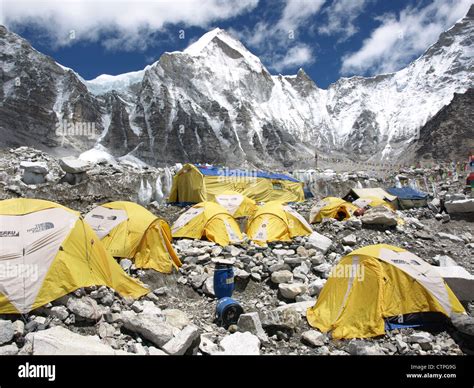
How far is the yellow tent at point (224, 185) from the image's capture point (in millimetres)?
19641

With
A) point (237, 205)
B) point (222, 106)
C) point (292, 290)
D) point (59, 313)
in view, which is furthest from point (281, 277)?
point (222, 106)

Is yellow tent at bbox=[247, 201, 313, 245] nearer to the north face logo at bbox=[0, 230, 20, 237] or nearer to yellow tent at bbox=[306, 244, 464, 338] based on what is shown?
yellow tent at bbox=[306, 244, 464, 338]

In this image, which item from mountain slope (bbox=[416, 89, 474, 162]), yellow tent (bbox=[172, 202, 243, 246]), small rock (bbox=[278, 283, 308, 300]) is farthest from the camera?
mountain slope (bbox=[416, 89, 474, 162])

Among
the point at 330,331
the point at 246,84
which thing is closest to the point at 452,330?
the point at 330,331

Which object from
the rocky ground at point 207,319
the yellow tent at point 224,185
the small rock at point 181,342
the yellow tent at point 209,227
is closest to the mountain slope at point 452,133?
the yellow tent at point 224,185

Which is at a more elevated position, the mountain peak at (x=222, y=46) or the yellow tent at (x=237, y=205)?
the mountain peak at (x=222, y=46)

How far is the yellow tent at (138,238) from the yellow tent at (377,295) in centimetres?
402

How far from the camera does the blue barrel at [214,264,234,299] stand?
7457 mm

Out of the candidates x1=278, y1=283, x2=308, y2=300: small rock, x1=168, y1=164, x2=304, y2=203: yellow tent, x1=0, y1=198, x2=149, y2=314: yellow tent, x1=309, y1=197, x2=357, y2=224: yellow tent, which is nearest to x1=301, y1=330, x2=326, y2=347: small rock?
x1=278, y1=283, x2=308, y2=300: small rock

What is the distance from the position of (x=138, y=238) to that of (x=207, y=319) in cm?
318

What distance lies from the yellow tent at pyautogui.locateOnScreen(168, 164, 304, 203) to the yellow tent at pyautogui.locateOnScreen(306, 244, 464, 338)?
12583mm

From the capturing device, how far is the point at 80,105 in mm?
89062

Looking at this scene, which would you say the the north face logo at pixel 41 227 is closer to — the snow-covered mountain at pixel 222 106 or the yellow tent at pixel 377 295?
the yellow tent at pixel 377 295

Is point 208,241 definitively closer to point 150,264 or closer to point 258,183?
point 150,264
